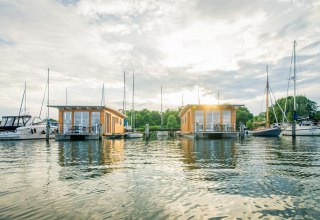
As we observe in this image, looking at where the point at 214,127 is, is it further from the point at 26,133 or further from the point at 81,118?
the point at 26,133

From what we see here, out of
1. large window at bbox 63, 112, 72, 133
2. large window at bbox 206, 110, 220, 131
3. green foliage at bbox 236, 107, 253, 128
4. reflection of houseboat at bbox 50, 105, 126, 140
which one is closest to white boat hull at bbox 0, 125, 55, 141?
reflection of houseboat at bbox 50, 105, 126, 140

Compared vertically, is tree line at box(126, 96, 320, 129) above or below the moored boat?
above

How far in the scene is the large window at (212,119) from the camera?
114 ft

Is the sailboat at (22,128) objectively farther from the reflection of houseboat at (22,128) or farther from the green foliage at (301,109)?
the green foliage at (301,109)

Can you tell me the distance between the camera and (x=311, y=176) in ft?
26.7

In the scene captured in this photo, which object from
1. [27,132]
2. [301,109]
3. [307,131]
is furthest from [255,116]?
[27,132]

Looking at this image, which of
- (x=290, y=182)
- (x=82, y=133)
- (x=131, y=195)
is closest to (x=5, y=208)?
(x=131, y=195)

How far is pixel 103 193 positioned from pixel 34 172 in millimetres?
4215

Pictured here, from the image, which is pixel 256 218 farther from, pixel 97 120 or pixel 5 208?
pixel 97 120

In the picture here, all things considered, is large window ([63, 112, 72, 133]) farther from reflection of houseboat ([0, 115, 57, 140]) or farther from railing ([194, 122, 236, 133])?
railing ([194, 122, 236, 133])

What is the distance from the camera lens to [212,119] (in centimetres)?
3478

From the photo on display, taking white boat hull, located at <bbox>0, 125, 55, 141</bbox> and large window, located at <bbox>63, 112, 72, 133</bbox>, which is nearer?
large window, located at <bbox>63, 112, 72, 133</bbox>

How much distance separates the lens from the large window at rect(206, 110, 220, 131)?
34625 mm

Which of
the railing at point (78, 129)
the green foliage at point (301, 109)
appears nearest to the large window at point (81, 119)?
the railing at point (78, 129)
